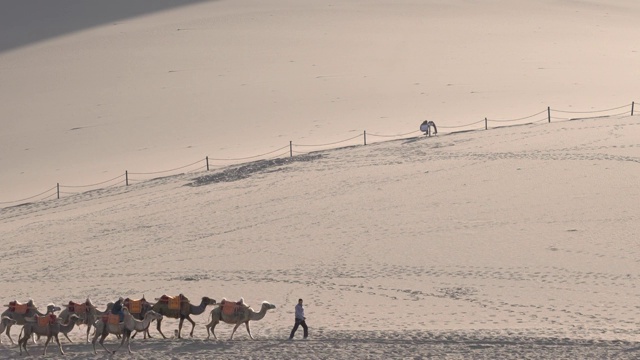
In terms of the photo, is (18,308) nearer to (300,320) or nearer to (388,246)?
(300,320)

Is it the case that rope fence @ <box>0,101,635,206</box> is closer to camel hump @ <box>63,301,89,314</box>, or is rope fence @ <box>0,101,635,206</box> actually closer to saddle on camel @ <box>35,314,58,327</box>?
camel hump @ <box>63,301,89,314</box>

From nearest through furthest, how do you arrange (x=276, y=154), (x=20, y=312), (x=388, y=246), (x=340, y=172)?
→ 1. (x=20, y=312)
2. (x=388, y=246)
3. (x=340, y=172)
4. (x=276, y=154)

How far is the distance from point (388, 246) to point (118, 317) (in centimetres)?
774

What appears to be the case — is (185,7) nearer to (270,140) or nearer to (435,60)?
(435,60)

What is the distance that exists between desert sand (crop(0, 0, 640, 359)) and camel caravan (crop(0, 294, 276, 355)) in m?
0.34

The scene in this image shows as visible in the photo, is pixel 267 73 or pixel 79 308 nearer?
pixel 79 308

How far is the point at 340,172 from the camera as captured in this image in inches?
1182

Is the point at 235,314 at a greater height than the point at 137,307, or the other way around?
the point at 137,307

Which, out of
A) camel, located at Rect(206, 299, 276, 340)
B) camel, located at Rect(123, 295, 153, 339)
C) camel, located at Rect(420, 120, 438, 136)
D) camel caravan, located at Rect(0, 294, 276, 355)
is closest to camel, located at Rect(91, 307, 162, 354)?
camel caravan, located at Rect(0, 294, 276, 355)

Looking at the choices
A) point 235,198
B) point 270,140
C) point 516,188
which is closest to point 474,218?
point 516,188

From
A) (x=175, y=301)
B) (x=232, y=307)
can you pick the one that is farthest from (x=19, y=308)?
(x=232, y=307)

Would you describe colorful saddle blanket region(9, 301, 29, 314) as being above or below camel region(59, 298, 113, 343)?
above

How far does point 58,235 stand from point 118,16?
2986cm

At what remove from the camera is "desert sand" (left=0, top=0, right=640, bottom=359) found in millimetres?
18984
